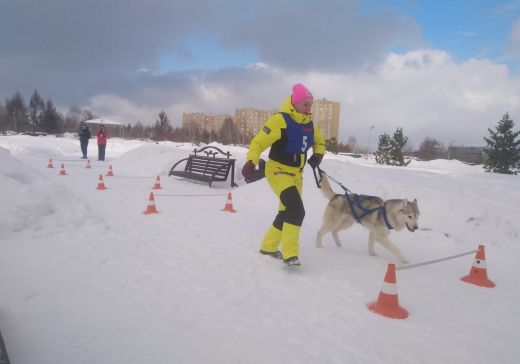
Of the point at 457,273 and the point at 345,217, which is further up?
the point at 345,217

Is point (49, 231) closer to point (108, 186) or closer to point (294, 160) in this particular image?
point (294, 160)

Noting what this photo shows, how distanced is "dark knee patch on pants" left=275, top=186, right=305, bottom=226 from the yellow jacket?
39cm

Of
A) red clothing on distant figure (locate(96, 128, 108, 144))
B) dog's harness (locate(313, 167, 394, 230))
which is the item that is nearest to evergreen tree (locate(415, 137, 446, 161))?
red clothing on distant figure (locate(96, 128, 108, 144))

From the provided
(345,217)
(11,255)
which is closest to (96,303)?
(11,255)

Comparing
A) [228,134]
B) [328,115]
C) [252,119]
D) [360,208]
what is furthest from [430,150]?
[360,208]

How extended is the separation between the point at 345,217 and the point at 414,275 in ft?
4.26

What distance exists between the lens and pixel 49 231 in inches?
184

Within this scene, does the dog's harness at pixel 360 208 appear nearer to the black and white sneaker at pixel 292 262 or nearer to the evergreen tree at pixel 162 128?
the black and white sneaker at pixel 292 262

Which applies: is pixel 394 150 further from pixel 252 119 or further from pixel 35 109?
pixel 35 109

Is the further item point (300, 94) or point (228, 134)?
point (228, 134)

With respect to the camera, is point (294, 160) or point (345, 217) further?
point (345, 217)

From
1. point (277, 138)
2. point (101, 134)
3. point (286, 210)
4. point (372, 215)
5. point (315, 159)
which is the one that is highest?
point (101, 134)

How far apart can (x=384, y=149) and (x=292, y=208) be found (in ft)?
121

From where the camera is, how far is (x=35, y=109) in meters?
66.0
